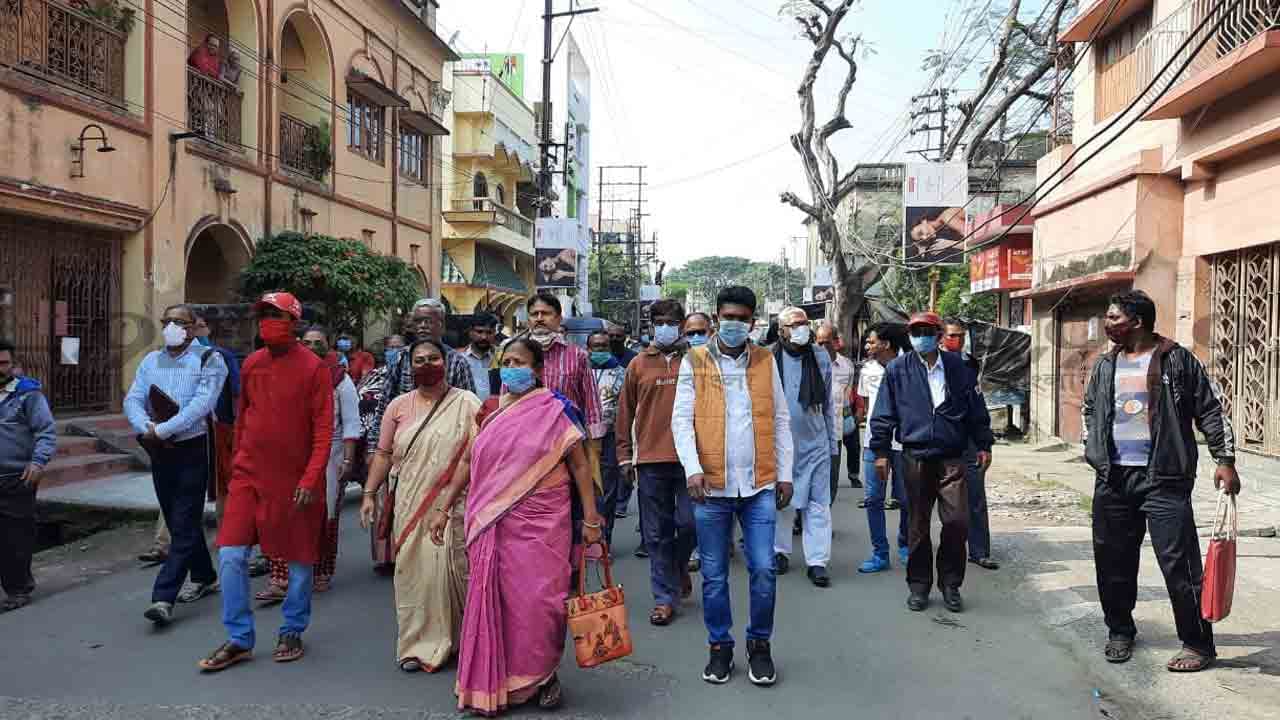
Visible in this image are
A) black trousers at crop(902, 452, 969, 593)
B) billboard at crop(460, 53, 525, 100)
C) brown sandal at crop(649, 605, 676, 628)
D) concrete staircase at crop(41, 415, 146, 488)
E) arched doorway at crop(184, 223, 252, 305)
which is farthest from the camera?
billboard at crop(460, 53, 525, 100)

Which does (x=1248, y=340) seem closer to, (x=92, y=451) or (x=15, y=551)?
(x=15, y=551)

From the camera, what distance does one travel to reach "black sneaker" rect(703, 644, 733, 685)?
Answer: 4527 millimetres

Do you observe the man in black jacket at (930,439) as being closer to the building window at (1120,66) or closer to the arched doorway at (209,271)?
the building window at (1120,66)

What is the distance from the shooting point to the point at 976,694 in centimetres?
442

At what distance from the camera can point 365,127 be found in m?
20.0

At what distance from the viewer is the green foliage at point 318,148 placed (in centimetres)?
1762

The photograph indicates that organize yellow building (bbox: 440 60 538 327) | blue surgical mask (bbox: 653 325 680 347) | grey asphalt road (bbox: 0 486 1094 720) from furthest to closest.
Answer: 1. yellow building (bbox: 440 60 538 327)
2. blue surgical mask (bbox: 653 325 680 347)
3. grey asphalt road (bbox: 0 486 1094 720)

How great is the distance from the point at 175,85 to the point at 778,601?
38.0 ft

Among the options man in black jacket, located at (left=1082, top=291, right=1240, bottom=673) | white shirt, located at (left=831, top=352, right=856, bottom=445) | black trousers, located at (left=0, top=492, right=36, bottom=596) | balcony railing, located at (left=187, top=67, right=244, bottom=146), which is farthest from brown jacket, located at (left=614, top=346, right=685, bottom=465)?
balcony railing, located at (left=187, top=67, right=244, bottom=146)

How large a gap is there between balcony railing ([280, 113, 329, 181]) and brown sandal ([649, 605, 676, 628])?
13.6 m

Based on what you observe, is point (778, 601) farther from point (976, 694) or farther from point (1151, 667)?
point (1151, 667)

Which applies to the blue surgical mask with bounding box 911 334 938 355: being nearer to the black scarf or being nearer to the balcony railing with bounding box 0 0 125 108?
the black scarf

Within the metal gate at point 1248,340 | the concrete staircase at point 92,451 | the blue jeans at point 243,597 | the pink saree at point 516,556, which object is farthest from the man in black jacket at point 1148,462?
the concrete staircase at point 92,451

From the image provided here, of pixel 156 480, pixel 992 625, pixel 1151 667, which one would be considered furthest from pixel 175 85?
pixel 1151 667
